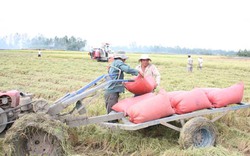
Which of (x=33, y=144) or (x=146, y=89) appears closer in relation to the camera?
(x=33, y=144)

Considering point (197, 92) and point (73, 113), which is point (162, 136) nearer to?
point (197, 92)

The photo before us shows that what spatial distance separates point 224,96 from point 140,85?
1577mm

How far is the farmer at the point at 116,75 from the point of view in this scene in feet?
18.1

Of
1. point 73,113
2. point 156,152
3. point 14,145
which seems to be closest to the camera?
point 14,145

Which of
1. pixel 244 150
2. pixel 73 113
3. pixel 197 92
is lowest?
pixel 244 150

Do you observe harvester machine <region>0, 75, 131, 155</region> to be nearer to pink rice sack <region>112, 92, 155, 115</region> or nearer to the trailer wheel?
pink rice sack <region>112, 92, 155, 115</region>

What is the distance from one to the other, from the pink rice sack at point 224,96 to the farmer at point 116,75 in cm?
149

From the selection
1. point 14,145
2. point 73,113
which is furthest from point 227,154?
point 14,145

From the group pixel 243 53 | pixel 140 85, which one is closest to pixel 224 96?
pixel 140 85

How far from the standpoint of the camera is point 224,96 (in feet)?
19.2

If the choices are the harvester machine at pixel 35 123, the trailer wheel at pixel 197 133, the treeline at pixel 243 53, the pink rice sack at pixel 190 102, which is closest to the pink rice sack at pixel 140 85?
the pink rice sack at pixel 190 102

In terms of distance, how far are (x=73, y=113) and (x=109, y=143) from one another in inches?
30.6

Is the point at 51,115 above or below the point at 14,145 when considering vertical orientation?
above

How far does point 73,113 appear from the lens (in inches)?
213
